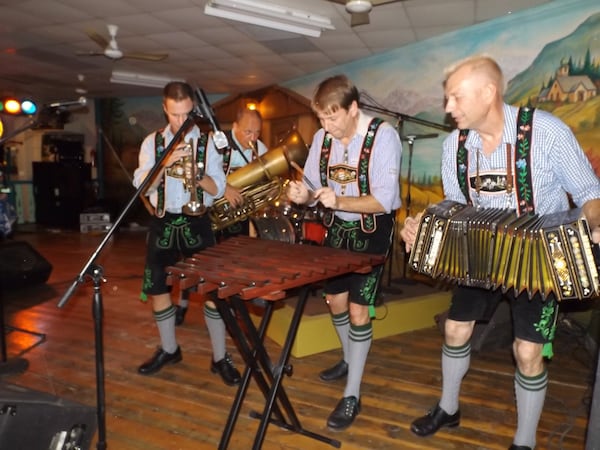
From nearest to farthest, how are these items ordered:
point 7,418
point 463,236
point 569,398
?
1. point 7,418
2. point 463,236
3. point 569,398

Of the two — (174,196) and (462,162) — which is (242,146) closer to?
(174,196)

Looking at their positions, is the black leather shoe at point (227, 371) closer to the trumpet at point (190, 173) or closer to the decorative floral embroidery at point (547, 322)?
the trumpet at point (190, 173)

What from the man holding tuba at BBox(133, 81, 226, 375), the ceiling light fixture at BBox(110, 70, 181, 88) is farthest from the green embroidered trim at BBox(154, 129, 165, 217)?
the ceiling light fixture at BBox(110, 70, 181, 88)

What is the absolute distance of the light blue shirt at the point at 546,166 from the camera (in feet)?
6.70

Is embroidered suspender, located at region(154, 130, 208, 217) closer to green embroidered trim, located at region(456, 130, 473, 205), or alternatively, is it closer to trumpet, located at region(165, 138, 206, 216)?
trumpet, located at region(165, 138, 206, 216)

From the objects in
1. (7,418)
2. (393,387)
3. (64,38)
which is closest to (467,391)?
(393,387)

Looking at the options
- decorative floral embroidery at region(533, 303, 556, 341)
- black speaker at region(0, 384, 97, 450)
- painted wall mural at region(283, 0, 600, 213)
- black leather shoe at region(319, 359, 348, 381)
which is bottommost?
black leather shoe at region(319, 359, 348, 381)

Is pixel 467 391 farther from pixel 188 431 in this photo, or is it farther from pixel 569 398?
pixel 188 431

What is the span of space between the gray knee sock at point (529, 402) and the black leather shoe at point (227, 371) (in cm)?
177

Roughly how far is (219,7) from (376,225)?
3.72 metres

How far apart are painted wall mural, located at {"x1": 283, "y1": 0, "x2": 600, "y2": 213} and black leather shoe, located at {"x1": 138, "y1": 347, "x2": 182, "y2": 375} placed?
3.60 meters

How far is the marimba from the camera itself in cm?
181

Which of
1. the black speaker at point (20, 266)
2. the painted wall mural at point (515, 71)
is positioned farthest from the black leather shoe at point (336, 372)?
the black speaker at point (20, 266)

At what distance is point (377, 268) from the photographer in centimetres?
274
